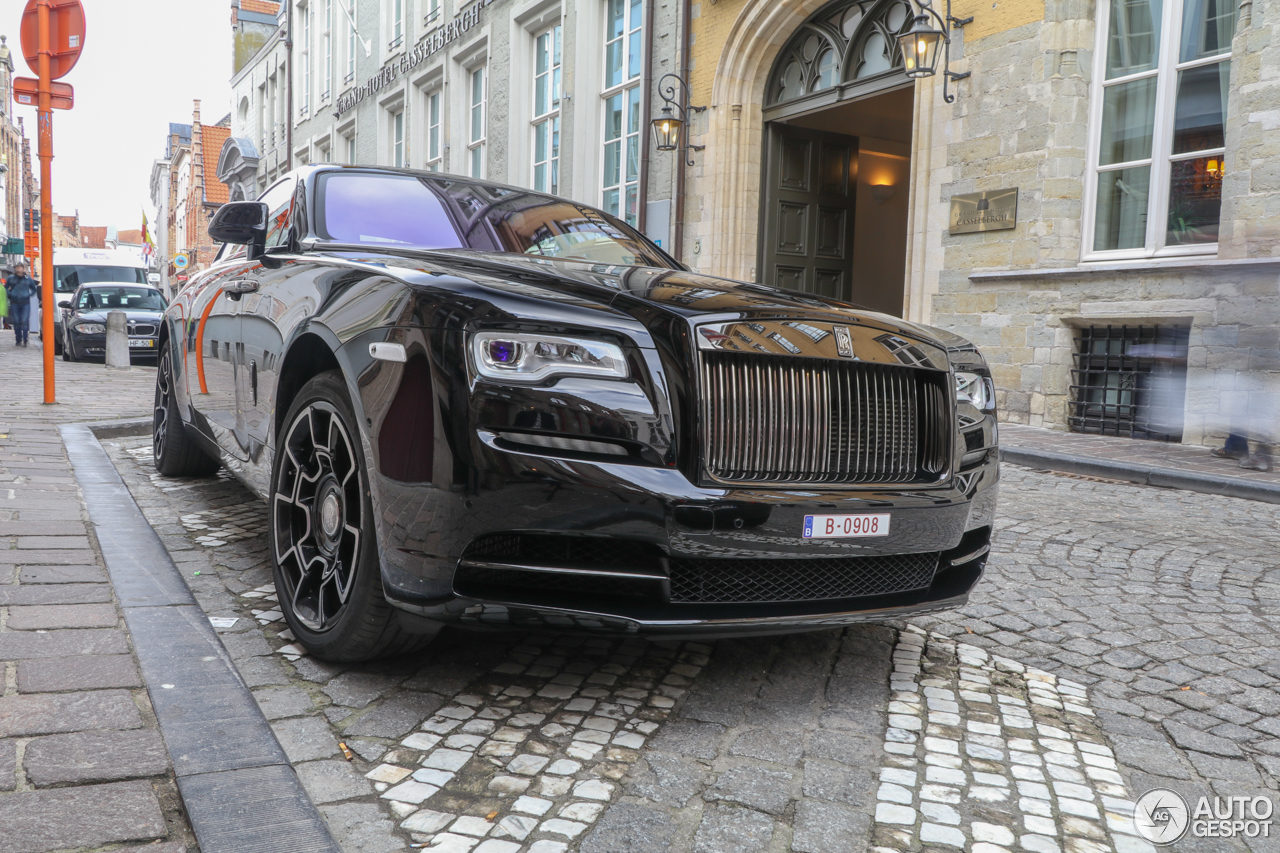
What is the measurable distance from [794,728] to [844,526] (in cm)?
50

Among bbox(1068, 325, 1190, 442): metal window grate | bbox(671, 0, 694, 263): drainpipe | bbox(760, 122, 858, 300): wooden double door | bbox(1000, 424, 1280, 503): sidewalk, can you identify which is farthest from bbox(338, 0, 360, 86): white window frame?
bbox(1000, 424, 1280, 503): sidewalk

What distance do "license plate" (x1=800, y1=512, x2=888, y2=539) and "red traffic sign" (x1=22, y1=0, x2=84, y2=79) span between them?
30.1 feet

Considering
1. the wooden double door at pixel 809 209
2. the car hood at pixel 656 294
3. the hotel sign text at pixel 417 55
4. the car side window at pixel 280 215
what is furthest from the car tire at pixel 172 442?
the hotel sign text at pixel 417 55

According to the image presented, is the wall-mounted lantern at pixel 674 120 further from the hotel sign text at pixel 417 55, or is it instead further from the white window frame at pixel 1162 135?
the hotel sign text at pixel 417 55

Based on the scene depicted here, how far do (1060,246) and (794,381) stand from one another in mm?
8122

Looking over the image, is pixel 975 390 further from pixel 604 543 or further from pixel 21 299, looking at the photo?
pixel 21 299

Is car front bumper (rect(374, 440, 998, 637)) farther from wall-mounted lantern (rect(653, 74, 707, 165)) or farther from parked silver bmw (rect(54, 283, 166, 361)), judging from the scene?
parked silver bmw (rect(54, 283, 166, 361))

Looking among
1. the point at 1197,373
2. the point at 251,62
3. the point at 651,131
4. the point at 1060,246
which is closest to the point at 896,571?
the point at 1197,373

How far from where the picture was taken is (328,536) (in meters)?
2.76

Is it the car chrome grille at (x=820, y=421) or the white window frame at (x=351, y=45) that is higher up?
the white window frame at (x=351, y=45)

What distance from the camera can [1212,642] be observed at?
3266 millimetres

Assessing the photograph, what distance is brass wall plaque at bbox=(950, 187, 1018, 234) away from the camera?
32.5 feet

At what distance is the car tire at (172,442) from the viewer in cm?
543

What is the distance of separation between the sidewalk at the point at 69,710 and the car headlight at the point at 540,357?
106 centimetres
